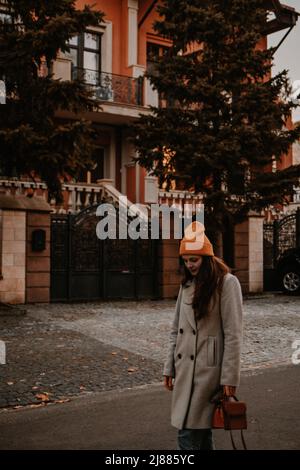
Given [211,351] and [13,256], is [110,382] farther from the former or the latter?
[13,256]

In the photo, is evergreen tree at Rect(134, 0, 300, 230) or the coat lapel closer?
the coat lapel

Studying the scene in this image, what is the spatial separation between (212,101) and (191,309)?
13.5 metres

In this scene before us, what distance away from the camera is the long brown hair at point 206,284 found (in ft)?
12.5

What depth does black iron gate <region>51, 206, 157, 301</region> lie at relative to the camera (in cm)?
1520

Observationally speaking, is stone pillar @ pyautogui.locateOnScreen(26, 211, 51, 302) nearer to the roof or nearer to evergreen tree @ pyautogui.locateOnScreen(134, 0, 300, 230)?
evergreen tree @ pyautogui.locateOnScreen(134, 0, 300, 230)

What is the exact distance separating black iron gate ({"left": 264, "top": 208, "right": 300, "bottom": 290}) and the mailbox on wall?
7572mm

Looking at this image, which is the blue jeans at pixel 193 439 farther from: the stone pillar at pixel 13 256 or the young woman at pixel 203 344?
the stone pillar at pixel 13 256

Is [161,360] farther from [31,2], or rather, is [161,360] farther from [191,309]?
[31,2]

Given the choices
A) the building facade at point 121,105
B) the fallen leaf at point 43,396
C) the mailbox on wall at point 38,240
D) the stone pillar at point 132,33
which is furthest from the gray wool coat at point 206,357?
the stone pillar at point 132,33

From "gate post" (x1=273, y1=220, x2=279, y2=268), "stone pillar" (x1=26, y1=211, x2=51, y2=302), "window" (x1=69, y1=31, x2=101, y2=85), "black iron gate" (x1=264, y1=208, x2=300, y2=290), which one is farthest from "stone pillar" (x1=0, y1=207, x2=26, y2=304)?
"window" (x1=69, y1=31, x2=101, y2=85)

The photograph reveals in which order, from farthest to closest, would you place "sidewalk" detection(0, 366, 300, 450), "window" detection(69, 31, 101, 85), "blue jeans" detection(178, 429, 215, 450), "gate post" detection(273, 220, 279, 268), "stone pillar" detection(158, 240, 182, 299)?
"window" detection(69, 31, 101, 85) < "gate post" detection(273, 220, 279, 268) < "stone pillar" detection(158, 240, 182, 299) < "sidewalk" detection(0, 366, 300, 450) < "blue jeans" detection(178, 429, 215, 450)

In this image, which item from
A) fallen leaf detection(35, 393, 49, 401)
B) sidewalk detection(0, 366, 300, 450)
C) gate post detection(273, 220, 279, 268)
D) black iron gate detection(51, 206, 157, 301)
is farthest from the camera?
gate post detection(273, 220, 279, 268)

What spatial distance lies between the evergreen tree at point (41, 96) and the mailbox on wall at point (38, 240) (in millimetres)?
1759
